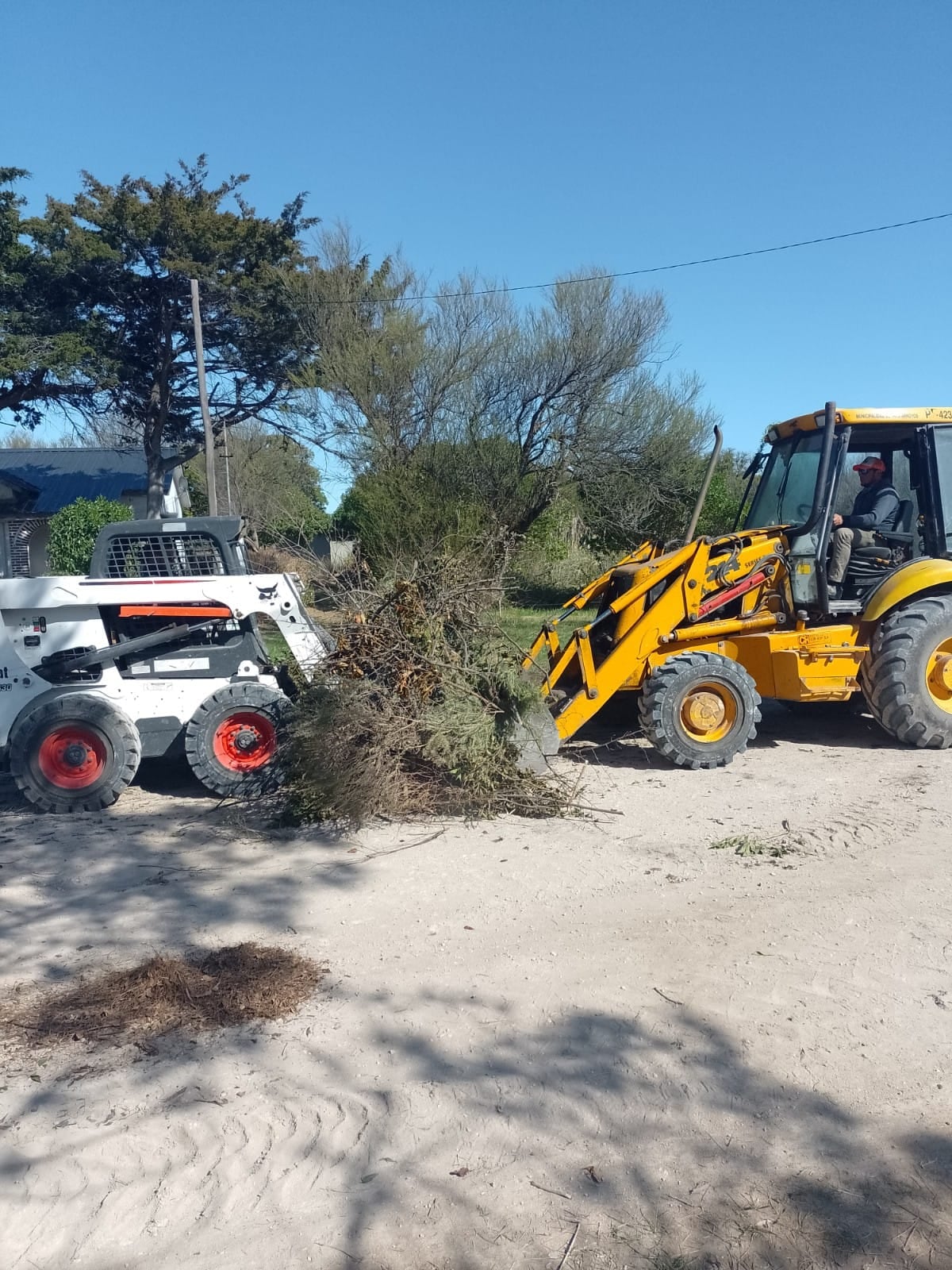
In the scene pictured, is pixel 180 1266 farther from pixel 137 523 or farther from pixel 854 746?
pixel 854 746

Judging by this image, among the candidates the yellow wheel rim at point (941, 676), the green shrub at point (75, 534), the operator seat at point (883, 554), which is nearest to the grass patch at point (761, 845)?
the yellow wheel rim at point (941, 676)

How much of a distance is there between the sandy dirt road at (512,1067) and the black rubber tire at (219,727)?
3.78 ft

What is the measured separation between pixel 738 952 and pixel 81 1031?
2.89m

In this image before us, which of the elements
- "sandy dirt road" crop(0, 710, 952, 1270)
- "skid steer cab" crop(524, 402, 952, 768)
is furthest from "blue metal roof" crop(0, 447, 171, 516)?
"sandy dirt road" crop(0, 710, 952, 1270)

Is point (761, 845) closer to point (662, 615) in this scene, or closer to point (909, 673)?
point (662, 615)

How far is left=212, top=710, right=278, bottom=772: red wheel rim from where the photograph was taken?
7926mm

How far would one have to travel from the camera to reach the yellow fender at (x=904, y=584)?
864 centimetres

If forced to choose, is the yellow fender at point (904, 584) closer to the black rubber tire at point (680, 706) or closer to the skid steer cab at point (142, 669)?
the black rubber tire at point (680, 706)

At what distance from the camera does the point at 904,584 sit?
866cm

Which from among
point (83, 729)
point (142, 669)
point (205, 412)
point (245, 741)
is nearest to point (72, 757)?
point (83, 729)

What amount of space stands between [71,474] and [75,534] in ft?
36.6

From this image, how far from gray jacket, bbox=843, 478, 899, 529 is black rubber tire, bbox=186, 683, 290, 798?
509 cm

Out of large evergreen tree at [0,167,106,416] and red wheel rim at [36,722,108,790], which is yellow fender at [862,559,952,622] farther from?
large evergreen tree at [0,167,106,416]

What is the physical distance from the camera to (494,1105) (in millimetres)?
3730
